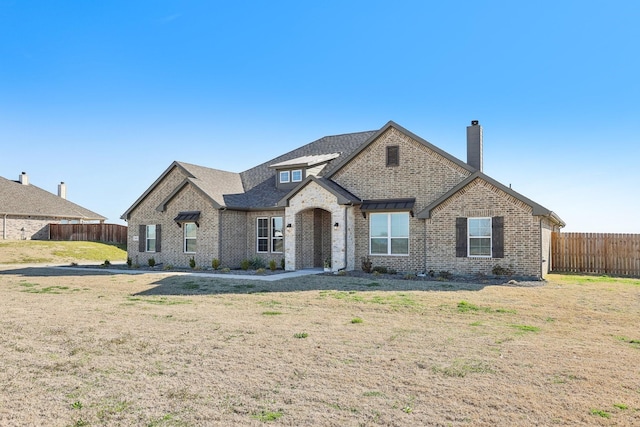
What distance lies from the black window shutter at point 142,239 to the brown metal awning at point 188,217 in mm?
3240

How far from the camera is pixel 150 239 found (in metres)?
26.8

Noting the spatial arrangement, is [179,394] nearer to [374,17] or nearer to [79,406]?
[79,406]

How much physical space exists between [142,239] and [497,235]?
64.7 ft

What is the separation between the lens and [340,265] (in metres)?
20.4

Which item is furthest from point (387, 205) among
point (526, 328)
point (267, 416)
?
point (267, 416)

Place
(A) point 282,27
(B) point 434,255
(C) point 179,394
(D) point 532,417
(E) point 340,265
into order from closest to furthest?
(D) point 532,417, (C) point 179,394, (A) point 282,27, (B) point 434,255, (E) point 340,265

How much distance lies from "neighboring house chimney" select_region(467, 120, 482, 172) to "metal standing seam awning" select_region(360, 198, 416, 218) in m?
3.27

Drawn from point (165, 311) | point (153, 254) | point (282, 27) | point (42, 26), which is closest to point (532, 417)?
point (165, 311)

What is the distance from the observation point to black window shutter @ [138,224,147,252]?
88.0 ft

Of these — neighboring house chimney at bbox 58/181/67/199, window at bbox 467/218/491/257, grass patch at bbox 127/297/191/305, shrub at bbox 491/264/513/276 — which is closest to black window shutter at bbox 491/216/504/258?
window at bbox 467/218/491/257

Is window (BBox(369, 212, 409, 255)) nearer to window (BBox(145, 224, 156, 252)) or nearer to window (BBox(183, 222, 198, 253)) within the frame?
window (BBox(183, 222, 198, 253))

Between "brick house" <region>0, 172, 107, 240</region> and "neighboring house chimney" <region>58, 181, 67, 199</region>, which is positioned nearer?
"brick house" <region>0, 172, 107, 240</region>

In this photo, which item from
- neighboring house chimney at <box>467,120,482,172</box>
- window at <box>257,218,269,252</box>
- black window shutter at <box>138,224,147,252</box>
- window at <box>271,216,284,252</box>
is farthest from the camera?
black window shutter at <box>138,224,147,252</box>

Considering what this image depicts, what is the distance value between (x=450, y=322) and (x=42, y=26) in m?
17.6
